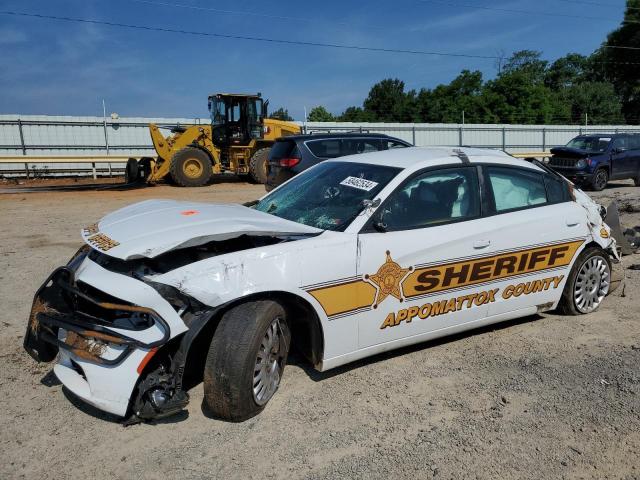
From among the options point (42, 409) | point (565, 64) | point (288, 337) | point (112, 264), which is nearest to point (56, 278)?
point (112, 264)

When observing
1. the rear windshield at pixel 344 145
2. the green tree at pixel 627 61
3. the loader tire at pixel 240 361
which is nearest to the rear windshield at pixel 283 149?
the rear windshield at pixel 344 145

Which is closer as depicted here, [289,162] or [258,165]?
[289,162]

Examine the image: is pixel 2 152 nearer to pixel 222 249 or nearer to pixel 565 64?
pixel 222 249

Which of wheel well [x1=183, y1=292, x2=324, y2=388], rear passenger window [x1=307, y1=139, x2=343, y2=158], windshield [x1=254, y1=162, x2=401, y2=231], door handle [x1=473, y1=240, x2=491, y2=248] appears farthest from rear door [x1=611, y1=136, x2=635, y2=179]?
wheel well [x1=183, y1=292, x2=324, y2=388]

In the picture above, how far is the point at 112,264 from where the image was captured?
11.2 feet

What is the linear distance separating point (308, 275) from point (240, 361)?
0.69 metres

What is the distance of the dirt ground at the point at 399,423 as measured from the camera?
2.88 meters

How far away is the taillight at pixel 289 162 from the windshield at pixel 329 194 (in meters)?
5.30

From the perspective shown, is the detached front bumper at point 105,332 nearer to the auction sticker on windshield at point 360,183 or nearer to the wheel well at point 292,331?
the wheel well at point 292,331

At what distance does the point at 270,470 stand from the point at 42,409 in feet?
5.35

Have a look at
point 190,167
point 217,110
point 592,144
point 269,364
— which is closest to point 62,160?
point 190,167

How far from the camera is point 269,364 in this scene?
3.42 m

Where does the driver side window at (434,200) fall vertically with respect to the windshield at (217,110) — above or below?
below

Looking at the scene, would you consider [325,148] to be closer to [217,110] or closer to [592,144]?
[217,110]
